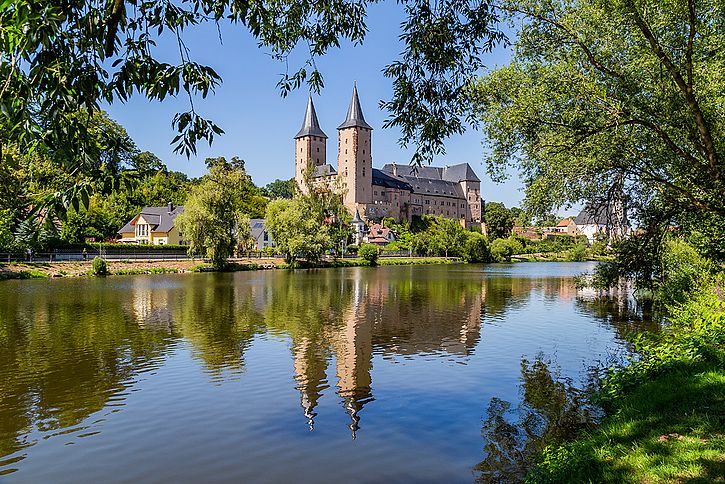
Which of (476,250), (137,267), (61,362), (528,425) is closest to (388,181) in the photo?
(476,250)

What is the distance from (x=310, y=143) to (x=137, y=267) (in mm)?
83269

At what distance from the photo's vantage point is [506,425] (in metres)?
8.92

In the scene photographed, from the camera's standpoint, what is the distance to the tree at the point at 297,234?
→ 61.1 m


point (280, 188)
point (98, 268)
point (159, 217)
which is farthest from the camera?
point (280, 188)

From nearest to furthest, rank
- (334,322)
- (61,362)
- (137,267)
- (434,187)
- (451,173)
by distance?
(61,362), (334,322), (137,267), (434,187), (451,173)

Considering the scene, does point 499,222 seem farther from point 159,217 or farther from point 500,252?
point 159,217

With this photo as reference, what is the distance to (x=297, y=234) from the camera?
61344mm

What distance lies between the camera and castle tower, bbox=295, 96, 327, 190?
12975cm

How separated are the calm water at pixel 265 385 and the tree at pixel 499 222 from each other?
389 ft

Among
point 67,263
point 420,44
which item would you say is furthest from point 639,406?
point 67,263

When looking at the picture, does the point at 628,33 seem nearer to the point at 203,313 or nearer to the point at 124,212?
the point at 203,313

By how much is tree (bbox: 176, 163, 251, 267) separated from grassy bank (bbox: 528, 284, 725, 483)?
44963 mm

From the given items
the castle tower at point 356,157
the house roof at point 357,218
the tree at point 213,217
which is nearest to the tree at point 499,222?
the castle tower at point 356,157

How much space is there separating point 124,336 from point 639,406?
15009 mm
